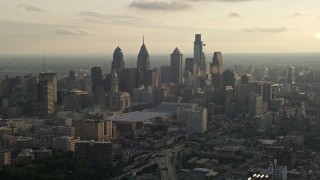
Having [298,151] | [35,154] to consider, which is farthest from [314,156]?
[35,154]

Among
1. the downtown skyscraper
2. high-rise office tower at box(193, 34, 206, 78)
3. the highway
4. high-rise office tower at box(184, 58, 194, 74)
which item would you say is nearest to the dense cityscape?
the highway

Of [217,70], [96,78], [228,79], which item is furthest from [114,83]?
[217,70]

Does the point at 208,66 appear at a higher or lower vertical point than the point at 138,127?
higher

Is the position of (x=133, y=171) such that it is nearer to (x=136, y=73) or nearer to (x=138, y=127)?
(x=138, y=127)

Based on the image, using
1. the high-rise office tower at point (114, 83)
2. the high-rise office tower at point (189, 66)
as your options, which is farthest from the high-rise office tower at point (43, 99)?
the high-rise office tower at point (189, 66)

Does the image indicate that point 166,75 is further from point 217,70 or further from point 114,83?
point 114,83
